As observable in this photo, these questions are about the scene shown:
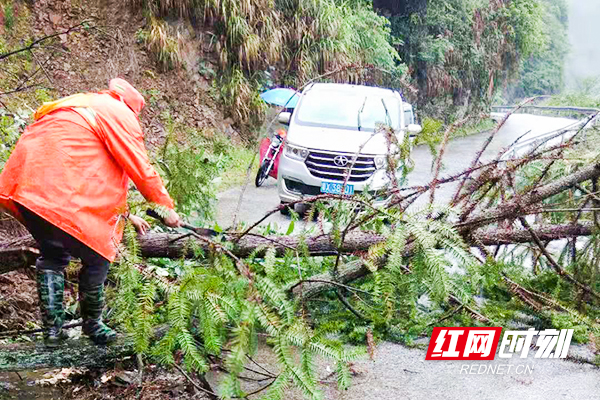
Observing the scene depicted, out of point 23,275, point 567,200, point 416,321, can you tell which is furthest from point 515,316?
point 23,275

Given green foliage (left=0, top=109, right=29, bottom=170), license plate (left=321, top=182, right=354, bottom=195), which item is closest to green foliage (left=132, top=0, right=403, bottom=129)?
license plate (left=321, top=182, right=354, bottom=195)

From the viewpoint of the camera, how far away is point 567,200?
4742 millimetres

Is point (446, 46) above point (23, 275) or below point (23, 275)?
above

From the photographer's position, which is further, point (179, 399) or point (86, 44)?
point (86, 44)

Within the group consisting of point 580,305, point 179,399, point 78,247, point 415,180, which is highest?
point 78,247

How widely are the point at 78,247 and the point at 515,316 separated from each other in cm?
314

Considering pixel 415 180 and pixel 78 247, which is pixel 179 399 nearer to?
pixel 78 247

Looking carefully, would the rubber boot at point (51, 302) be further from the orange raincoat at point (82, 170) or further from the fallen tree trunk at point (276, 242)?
the fallen tree trunk at point (276, 242)

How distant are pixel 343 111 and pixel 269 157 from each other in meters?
2.02

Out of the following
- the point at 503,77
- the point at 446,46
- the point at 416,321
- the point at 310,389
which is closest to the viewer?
the point at 310,389

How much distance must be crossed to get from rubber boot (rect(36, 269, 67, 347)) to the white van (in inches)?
174

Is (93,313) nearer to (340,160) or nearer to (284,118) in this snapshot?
(340,160)

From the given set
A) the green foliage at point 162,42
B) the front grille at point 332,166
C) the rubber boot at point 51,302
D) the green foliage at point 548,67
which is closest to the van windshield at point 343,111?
the front grille at point 332,166

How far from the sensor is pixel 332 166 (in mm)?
7582
